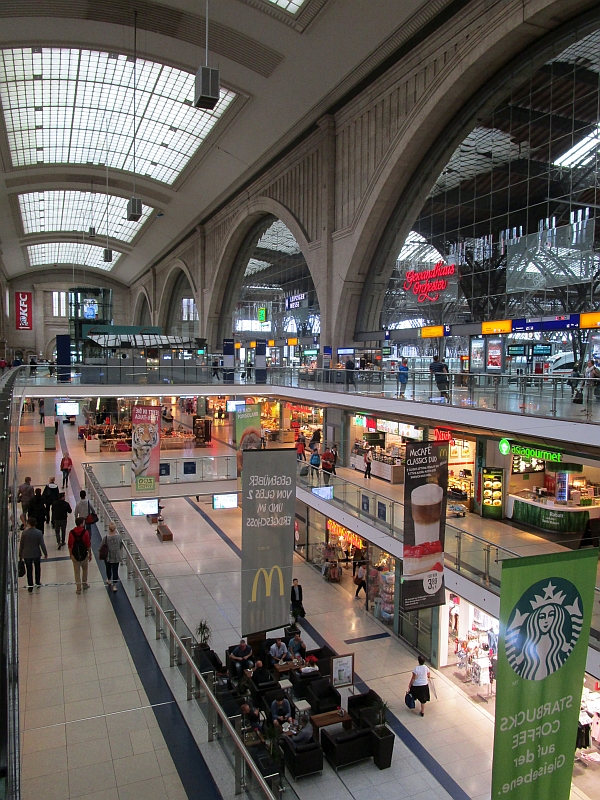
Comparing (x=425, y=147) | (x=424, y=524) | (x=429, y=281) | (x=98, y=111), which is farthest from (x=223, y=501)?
(x=98, y=111)

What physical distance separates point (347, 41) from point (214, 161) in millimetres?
14322

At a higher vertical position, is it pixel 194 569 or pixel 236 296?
pixel 236 296

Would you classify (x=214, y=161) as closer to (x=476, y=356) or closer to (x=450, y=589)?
(x=476, y=356)

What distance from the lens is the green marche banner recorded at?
4727mm

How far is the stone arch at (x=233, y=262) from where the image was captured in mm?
30344

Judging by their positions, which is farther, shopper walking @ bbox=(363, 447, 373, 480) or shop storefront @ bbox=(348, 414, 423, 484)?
shopper walking @ bbox=(363, 447, 373, 480)

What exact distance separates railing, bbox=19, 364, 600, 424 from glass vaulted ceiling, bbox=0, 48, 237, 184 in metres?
12.6

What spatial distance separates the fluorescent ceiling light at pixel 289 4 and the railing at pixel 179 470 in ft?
49.2

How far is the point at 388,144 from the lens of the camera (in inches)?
822

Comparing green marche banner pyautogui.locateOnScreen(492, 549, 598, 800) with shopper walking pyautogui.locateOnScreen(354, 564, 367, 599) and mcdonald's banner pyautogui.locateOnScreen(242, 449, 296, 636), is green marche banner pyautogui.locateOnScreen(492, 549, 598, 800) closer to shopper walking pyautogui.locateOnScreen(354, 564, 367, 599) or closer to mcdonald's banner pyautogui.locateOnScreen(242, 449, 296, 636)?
mcdonald's banner pyautogui.locateOnScreen(242, 449, 296, 636)

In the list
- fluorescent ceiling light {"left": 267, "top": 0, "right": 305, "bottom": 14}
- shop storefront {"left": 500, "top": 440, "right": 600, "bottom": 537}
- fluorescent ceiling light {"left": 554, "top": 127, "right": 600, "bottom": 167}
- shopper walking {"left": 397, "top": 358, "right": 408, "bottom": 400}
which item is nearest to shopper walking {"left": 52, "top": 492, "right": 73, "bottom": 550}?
shopper walking {"left": 397, "top": 358, "right": 408, "bottom": 400}

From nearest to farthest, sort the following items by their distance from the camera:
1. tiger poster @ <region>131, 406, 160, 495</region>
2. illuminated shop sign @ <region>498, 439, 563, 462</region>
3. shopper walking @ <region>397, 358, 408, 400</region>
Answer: illuminated shop sign @ <region>498, 439, 563, 462</region>
shopper walking @ <region>397, 358, 408, 400</region>
tiger poster @ <region>131, 406, 160, 495</region>

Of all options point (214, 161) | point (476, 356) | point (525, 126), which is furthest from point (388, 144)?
point (214, 161)

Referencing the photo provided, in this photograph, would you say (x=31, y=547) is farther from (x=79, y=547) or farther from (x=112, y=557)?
(x=112, y=557)
